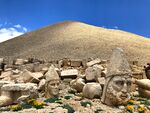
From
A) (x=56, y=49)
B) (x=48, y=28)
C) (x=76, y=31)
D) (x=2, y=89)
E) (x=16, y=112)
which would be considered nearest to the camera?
(x=16, y=112)

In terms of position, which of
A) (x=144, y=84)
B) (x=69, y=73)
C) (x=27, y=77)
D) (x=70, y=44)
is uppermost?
(x=70, y=44)

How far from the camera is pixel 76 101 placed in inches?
499

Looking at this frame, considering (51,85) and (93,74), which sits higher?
(93,74)

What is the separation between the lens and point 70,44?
33125 millimetres

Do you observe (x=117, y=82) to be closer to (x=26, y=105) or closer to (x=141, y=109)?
(x=141, y=109)

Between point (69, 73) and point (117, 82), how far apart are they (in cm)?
478

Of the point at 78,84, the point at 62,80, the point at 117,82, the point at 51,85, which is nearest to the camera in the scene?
the point at 117,82

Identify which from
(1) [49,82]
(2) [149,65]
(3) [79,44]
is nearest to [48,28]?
(3) [79,44]

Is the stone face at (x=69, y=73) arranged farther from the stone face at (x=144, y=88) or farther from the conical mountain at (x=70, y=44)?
the conical mountain at (x=70, y=44)

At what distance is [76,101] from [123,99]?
189 cm

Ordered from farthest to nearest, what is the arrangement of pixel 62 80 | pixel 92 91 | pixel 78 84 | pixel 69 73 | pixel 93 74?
pixel 69 73, pixel 62 80, pixel 93 74, pixel 78 84, pixel 92 91

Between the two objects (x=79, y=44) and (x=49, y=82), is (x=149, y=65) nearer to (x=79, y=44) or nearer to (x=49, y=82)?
(x=49, y=82)

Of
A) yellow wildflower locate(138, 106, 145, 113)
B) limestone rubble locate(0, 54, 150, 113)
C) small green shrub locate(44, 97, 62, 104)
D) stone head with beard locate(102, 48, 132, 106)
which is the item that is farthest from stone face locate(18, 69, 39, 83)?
yellow wildflower locate(138, 106, 145, 113)

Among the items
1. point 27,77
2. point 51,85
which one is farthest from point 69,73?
point 51,85
